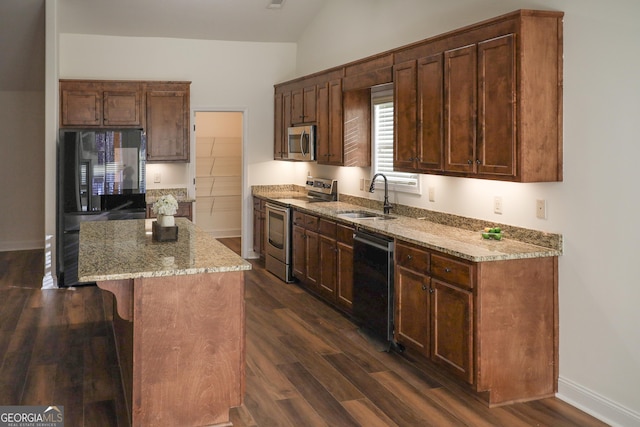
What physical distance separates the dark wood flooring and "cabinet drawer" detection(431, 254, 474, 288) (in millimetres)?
705

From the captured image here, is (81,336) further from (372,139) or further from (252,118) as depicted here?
(252,118)

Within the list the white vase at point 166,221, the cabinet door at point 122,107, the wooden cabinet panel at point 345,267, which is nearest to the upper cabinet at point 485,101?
the wooden cabinet panel at point 345,267

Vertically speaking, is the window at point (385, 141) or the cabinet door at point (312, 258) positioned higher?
the window at point (385, 141)

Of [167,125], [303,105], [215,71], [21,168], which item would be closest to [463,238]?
[303,105]

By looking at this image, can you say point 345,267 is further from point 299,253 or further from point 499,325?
point 499,325

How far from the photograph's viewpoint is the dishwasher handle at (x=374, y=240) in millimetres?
4387

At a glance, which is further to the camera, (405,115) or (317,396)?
(405,115)

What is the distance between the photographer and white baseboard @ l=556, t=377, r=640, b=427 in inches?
126

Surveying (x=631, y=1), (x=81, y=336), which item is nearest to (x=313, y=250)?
(x=81, y=336)

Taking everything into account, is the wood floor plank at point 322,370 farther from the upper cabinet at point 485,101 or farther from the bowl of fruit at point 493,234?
the upper cabinet at point 485,101

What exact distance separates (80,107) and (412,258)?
487 cm

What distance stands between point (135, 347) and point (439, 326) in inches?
72.6

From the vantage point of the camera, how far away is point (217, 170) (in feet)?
32.2

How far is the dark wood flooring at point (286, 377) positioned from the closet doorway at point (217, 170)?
4114 mm
